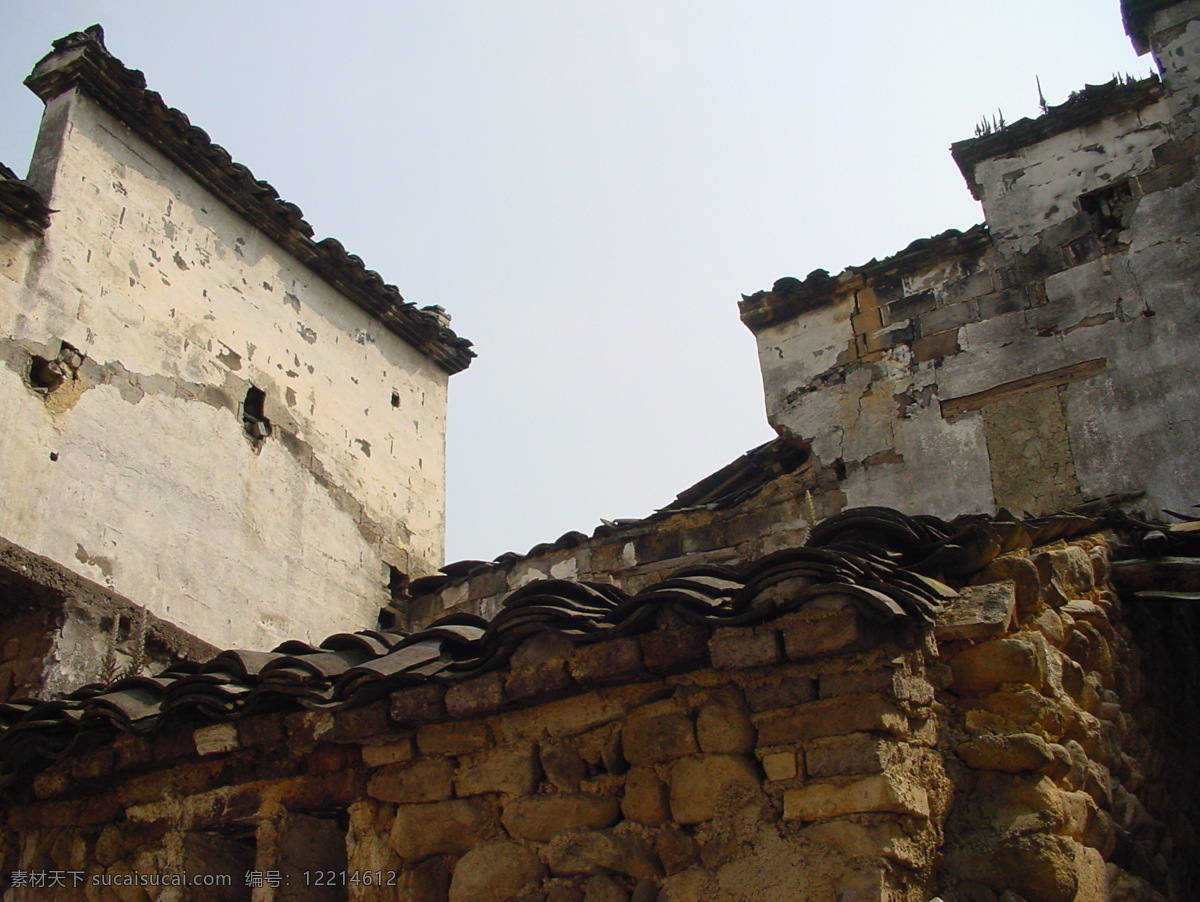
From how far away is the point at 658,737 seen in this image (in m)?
3.18

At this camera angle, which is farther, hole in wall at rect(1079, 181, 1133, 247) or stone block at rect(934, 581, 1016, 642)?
hole in wall at rect(1079, 181, 1133, 247)

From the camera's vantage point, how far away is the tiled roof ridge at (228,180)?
6.83 m

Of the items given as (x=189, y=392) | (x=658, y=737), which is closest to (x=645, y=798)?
(x=658, y=737)

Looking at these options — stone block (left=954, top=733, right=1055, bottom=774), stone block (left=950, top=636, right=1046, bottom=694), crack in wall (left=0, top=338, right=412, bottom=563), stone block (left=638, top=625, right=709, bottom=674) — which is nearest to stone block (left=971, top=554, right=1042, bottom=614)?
stone block (left=950, top=636, right=1046, bottom=694)

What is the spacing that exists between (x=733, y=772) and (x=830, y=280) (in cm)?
538

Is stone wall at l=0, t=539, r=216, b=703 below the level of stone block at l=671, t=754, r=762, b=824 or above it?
above

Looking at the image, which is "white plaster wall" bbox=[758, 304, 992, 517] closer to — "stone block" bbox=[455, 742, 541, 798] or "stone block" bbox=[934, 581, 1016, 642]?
"stone block" bbox=[934, 581, 1016, 642]

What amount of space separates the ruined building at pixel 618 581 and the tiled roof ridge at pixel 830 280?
3cm

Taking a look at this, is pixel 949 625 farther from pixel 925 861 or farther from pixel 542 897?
pixel 542 897

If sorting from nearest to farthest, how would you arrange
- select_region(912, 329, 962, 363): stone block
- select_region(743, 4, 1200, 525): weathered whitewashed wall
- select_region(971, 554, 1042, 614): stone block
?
1. select_region(971, 554, 1042, 614): stone block
2. select_region(743, 4, 1200, 525): weathered whitewashed wall
3. select_region(912, 329, 962, 363): stone block

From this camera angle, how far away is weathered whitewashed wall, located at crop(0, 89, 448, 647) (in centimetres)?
Answer: 616

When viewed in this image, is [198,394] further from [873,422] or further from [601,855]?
[601,855]

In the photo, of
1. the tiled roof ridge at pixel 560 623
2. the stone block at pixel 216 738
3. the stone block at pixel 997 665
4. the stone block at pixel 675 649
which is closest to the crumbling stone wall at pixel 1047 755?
the stone block at pixel 997 665

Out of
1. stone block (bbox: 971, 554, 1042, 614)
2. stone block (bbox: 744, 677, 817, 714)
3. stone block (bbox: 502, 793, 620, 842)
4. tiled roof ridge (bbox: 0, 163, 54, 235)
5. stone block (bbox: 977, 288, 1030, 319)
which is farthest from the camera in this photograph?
stone block (bbox: 977, 288, 1030, 319)
